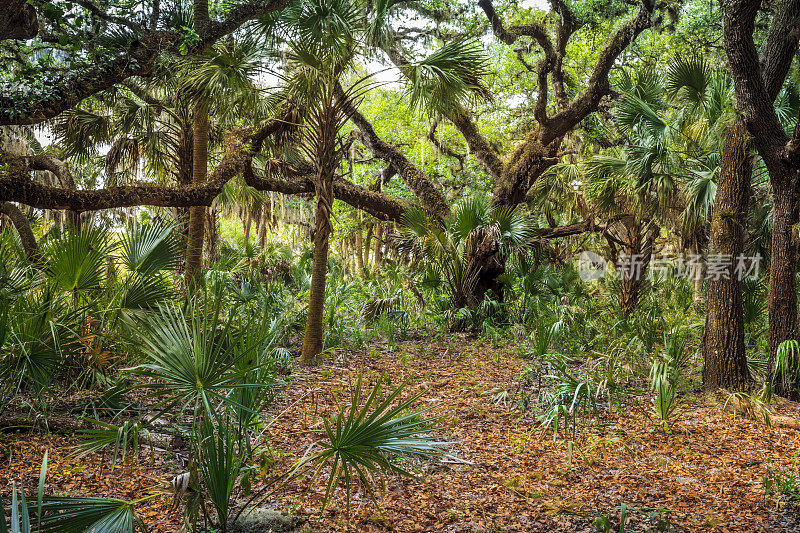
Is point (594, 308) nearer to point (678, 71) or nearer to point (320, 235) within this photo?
point (678, 71)

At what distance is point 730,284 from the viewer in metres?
6.26

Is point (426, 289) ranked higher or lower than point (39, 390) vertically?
higher

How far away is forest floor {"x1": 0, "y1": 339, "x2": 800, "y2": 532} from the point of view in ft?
11.6

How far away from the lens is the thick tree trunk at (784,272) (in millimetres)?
6105

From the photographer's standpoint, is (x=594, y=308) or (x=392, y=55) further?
(x=392, y=55)

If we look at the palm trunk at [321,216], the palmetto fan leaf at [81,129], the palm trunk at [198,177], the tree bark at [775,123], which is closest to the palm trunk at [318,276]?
the palm trunk at [321,216]

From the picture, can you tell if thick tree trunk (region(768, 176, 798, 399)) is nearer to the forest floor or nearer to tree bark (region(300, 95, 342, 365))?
the forest floor

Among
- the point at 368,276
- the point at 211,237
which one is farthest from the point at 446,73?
the point at 368,276

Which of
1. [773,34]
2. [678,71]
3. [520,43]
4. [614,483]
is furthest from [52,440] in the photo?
[520,43]

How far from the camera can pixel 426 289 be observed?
10578 millimetres

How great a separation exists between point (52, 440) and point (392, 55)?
31.2 feet

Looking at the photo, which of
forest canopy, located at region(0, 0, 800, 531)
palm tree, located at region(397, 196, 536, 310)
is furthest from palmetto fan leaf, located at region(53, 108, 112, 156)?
palm tree, located at region(397, 196, 536, 310)

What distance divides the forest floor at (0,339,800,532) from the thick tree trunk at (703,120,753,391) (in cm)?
44

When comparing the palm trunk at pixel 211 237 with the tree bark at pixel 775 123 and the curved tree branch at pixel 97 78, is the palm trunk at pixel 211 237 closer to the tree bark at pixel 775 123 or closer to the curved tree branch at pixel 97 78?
the curved tree branch at pixel 97 78
